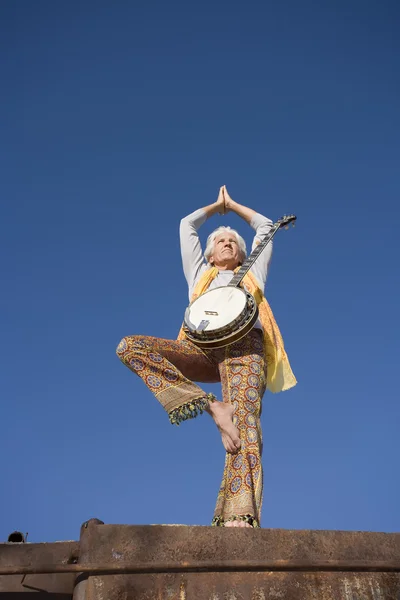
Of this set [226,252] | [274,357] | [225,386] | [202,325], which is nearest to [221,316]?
[202,325]

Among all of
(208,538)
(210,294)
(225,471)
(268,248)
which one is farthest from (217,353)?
(208,538)

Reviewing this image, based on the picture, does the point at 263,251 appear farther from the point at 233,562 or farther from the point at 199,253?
the point at 233,562

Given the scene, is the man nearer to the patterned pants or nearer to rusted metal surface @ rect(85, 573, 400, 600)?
the patterned pants

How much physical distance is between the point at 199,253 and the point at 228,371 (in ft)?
5.03

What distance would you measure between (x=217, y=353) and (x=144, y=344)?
61 cm

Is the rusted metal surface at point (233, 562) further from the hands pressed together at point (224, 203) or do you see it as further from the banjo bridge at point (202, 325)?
the hands pressed together at point (224, 203)

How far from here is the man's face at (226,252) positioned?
5.93 metres

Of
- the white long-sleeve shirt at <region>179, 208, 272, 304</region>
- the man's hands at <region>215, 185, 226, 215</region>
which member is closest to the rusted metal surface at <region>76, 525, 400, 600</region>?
the white long-sleeve shirt at <region>179, 208, 272, 304</region>

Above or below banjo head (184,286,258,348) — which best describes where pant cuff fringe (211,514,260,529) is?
below

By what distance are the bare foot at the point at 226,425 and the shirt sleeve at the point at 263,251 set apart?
4.78 ft

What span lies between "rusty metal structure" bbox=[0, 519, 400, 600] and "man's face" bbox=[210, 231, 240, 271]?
3201 millimetres

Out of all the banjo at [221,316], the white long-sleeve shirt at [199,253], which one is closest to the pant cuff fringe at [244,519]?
the banjo at [221,316]

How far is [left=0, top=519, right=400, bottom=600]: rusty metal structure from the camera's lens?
9.26 feet

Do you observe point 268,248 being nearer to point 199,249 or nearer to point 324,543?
point 199,249
